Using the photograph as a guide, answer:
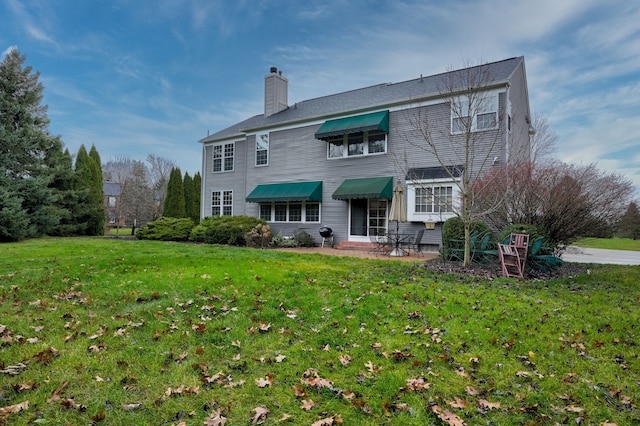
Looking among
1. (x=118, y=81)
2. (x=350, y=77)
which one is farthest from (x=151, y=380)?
(x=118, y=81)

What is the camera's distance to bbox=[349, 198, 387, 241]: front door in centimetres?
1591

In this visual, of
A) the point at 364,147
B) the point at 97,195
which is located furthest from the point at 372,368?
the point at 97,195

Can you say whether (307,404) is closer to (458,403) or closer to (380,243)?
(458,403)

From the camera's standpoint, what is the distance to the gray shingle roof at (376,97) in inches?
551

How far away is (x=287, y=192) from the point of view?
18.0 m

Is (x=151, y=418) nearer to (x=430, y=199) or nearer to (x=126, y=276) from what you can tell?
(x=126, y=276)

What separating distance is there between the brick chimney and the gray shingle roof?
570 millimetres

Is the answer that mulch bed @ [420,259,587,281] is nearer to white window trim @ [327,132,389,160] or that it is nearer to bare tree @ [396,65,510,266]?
bare tree @ [396,65,510,266]

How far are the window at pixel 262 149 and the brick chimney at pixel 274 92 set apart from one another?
234 centimetres

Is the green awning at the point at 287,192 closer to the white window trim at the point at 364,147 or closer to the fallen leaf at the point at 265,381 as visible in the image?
the white window trim at the point at 364,147

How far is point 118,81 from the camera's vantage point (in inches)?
820

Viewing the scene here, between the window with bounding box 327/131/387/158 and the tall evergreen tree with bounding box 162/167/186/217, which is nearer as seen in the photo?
the window with bounding box 327/131/387/158

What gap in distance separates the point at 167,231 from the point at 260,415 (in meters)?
17.8

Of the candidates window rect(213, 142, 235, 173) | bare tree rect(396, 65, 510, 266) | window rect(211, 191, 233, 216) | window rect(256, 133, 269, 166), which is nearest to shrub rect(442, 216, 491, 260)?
bare tree rect(396, 65, 510, 266)
